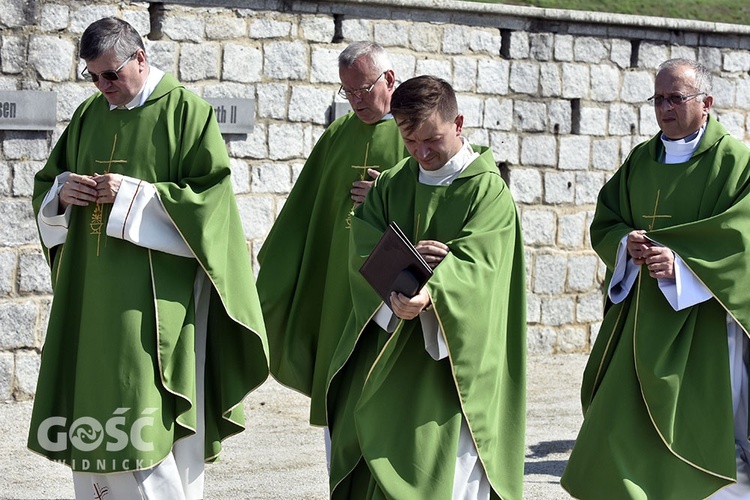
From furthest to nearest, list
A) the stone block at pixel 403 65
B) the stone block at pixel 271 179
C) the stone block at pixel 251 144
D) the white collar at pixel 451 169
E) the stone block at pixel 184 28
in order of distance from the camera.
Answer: the stone block at pixel 403 65, the stone block at pixel 271 179, the stone block at pixel 251 144, the stone block at pixel 184 28, the white collar at pixel 451 169

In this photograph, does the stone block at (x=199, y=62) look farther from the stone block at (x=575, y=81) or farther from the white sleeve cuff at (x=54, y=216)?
the white sleeve cuff at (x=54, y=216)

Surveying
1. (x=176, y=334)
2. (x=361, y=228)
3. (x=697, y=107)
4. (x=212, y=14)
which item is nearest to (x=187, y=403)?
(x=176, y=334)

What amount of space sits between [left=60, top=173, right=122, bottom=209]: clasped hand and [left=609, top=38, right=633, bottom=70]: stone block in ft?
21.1

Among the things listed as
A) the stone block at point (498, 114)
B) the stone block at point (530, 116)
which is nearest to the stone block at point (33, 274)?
the stone block at point (498, 114)

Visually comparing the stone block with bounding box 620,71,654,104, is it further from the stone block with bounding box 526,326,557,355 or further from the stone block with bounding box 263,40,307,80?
the stone block with bounding box 263,40,307,80

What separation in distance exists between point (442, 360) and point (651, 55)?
697cm

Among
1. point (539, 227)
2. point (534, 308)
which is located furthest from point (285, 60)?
point (534, 308)

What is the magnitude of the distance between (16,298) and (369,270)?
14.8 feet

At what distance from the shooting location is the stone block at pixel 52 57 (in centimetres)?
815

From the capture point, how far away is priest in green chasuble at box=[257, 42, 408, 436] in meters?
5.80

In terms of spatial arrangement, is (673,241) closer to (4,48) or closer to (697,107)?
(697,107)

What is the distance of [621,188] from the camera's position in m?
5.48

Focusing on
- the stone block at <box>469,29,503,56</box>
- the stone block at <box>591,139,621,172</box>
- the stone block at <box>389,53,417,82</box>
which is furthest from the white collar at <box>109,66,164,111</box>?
the stone block at <box>591,139,621,172</box>

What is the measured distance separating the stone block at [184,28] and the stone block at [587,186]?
138 inches
